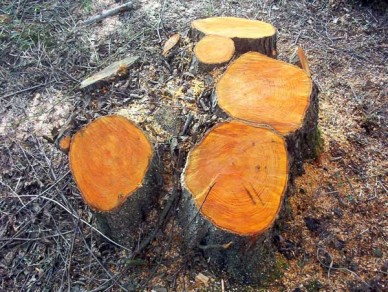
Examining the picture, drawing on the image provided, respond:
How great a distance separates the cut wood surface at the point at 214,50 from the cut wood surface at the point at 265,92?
13cm

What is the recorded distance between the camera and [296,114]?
220 centimetres

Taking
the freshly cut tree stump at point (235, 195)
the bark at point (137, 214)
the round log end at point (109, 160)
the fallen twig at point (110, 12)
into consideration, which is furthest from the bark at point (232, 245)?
the fallen twig at point (110, 12)

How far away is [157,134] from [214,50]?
674mm

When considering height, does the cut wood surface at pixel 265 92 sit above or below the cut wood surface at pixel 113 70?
above

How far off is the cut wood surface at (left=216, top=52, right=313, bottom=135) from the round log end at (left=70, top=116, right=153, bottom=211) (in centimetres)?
53

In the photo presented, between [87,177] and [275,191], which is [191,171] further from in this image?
[87,177]

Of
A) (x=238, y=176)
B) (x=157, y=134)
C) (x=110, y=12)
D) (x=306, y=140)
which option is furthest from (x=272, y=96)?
(x=110, y=12)

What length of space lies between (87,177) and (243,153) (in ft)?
2.68

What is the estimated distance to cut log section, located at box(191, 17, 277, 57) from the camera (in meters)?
2.65

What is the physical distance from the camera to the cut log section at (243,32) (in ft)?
8.69

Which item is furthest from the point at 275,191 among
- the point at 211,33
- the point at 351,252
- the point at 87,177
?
the point at 211,33

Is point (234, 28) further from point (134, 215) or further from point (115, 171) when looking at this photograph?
point (134, 215)

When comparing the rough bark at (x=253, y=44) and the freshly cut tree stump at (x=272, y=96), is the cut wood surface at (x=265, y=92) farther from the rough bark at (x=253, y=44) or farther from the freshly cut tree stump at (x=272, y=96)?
the rough bark at (x=253, y=44)

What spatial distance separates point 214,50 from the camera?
258 cm
